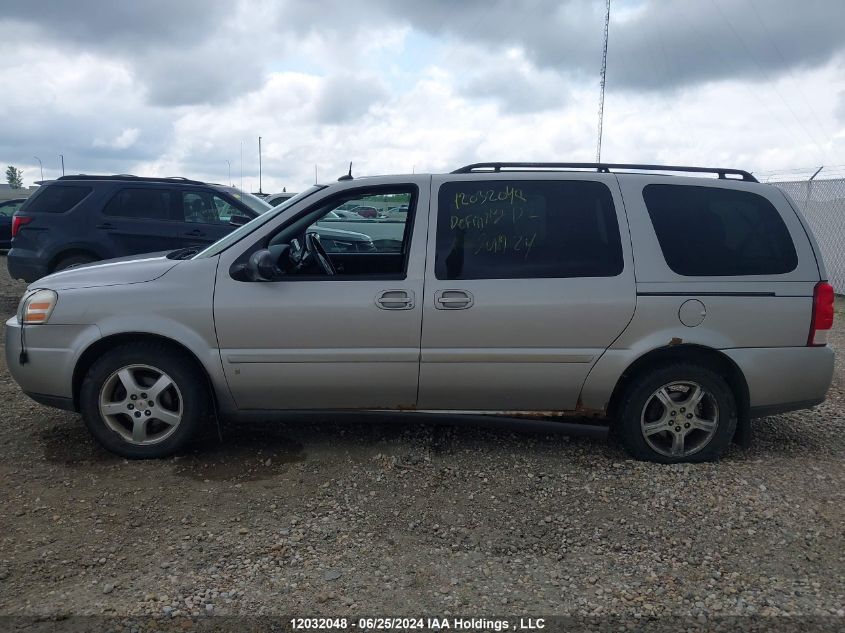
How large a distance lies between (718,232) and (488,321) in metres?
1.51

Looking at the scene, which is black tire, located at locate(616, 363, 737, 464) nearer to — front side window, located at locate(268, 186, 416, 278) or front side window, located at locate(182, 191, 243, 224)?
front side window, located at locate(268, 186, 416, 278)

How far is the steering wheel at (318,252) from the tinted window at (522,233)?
0.92 meters

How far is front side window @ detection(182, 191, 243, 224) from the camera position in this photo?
30.3ft

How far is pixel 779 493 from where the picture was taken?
13.2 feet

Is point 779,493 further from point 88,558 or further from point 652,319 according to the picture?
point 88,558

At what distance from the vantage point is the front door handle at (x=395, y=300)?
4.21 metres

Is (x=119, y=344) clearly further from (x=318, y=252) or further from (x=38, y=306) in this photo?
(x=318, y=252)

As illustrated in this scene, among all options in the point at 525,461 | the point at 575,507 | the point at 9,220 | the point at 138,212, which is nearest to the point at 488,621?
the point at 575,507

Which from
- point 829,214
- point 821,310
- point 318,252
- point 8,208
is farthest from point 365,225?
point 8,208

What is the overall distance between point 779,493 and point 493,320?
1.87m

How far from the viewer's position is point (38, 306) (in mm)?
4398

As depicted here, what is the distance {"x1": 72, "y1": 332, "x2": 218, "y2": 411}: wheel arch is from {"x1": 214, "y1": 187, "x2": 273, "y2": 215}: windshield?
5.38 metres

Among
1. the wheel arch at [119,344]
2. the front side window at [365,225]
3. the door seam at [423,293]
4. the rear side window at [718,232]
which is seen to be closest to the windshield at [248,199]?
the front side window at [365,225]

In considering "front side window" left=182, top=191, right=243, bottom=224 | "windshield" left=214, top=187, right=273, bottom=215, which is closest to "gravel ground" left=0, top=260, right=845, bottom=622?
"front side window" left=182, top=191, right=243, bottom=224
